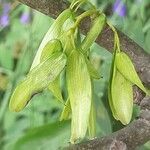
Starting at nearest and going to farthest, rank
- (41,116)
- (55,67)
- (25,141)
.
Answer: (55,67) < (25,141) < (41,116)

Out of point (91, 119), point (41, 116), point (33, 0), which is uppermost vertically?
point (33, 0)

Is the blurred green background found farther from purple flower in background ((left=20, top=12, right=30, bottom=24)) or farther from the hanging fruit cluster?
the hanging fruit cluster

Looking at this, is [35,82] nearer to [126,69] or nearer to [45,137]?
[126,69]

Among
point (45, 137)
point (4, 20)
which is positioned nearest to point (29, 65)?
point (4, 20)

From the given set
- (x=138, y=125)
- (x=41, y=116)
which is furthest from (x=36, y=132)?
(x=41, y=116)

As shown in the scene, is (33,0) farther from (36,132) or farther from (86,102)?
(36,132)

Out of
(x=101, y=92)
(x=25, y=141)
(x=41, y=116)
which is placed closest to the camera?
(x=25, y=141)
